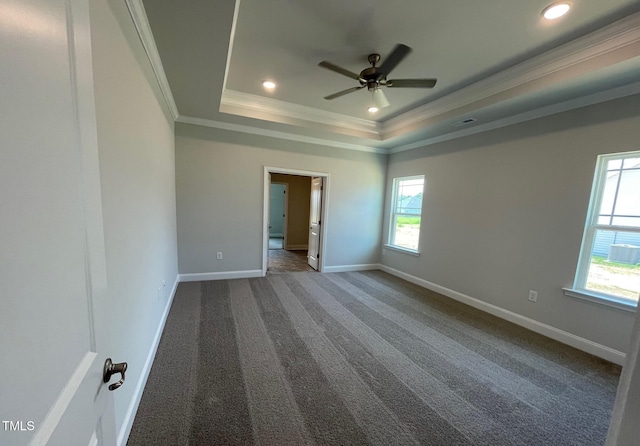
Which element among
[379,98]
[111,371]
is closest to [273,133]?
[379,98]

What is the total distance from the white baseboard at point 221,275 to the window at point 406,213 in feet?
9.21

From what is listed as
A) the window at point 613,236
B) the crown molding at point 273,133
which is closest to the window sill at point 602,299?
the window at point 613,236

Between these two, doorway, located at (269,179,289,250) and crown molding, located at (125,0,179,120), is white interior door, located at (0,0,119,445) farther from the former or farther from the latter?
doorway, located at (269,179,289,250)

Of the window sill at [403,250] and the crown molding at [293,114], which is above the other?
the crown molding at [293,114]

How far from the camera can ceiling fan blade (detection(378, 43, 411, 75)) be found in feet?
6.23

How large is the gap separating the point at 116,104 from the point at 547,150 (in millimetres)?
4005

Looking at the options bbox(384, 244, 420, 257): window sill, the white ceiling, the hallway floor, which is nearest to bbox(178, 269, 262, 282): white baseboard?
the hallway floor

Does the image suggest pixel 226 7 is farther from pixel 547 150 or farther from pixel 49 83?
pixel 547 150

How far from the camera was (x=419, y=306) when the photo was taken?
3506 millimetres

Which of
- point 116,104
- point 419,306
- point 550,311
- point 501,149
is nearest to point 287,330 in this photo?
point 419,306

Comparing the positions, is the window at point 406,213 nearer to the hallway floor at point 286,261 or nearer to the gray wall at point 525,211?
the gray wall at point 525,211

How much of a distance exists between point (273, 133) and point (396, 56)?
262 cm

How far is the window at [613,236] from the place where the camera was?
91.7 inches

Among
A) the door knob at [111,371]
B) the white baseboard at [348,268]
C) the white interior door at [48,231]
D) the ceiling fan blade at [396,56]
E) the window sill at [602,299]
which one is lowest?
the white baseboard at [348,268]
